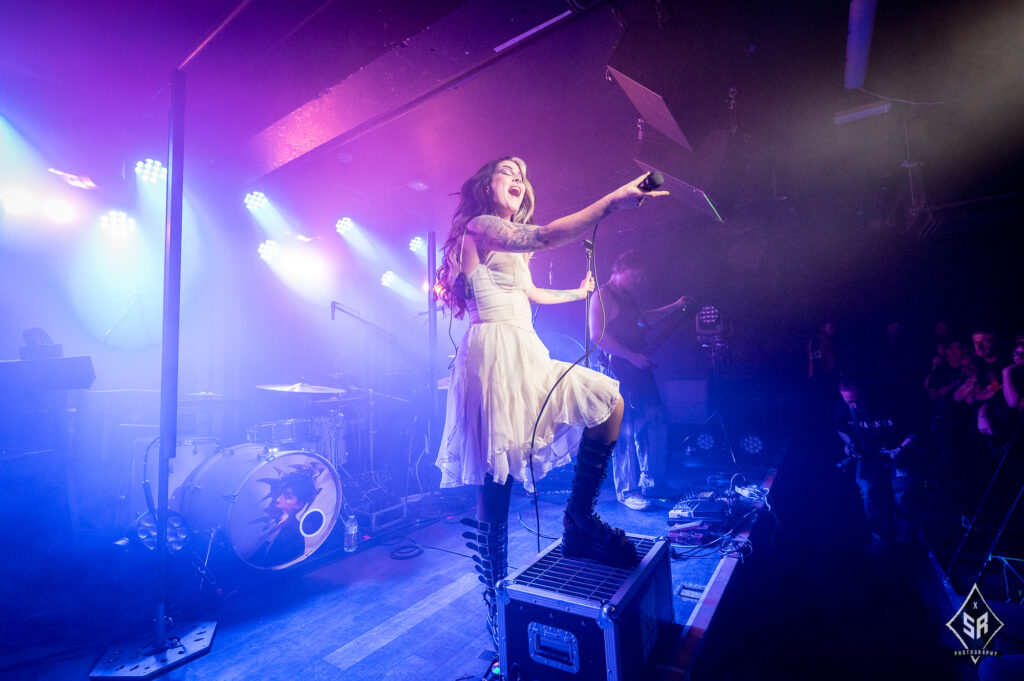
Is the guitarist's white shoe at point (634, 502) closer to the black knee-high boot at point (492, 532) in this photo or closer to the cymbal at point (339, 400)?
the black knee-high boot at point (492, 532)

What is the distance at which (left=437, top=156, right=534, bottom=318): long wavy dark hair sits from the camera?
2.18m

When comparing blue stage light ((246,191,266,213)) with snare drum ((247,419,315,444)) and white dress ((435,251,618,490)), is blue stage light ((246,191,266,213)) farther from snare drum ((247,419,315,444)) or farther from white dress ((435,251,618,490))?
white dress ((435,251,618,490))

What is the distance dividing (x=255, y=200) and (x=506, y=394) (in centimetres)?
662

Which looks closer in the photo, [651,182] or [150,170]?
[651,182]

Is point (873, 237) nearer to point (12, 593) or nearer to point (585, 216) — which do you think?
point (585, 216)

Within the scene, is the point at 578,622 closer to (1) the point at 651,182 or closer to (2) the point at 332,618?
(1) the point at 651,182

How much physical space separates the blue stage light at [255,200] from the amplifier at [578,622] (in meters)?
6.88

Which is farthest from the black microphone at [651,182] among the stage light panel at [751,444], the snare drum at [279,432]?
the stage light panel at [751,444]

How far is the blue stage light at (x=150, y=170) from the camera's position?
542 cm

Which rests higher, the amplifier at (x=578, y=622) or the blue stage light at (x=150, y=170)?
the blue stage light at (x=150, y=170)

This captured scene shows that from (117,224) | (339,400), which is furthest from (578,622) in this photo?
(117,224)

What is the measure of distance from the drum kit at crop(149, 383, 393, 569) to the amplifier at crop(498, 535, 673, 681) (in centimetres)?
257

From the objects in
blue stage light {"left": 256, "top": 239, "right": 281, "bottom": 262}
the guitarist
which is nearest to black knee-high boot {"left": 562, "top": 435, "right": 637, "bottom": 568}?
the guitarist

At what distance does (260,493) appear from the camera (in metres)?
3.58
